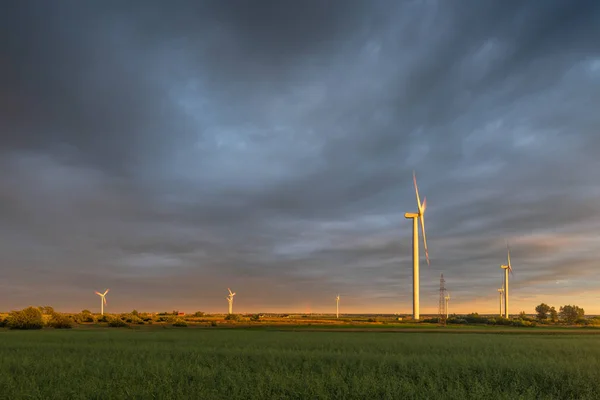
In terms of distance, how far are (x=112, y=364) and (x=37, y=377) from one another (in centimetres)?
558

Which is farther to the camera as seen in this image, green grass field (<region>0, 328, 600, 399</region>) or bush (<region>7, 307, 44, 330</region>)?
bush (<region>7, 307, 44, 330</region>)

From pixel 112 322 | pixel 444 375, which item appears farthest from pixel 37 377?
pixel 112 322

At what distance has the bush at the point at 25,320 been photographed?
99250 millimetres

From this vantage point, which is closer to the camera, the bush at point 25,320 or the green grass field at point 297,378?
the green grass field at point 297,378

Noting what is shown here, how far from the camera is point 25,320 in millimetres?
99688

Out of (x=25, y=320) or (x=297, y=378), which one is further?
(x=25, y=320)

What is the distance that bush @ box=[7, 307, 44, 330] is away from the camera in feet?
326

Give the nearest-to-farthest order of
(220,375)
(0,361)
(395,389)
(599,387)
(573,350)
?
Answer: (395,389) < (599,387) < (220,375) < (0,361) < (573,350)

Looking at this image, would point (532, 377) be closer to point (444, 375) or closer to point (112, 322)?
point (444, 375)

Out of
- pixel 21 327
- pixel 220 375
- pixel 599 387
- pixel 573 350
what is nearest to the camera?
pixel 599 387

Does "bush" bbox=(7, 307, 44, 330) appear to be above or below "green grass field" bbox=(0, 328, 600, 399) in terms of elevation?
below

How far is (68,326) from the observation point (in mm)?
103688

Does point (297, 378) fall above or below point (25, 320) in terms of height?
above

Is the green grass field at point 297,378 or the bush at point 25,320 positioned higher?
the green grass field at point 297,378
